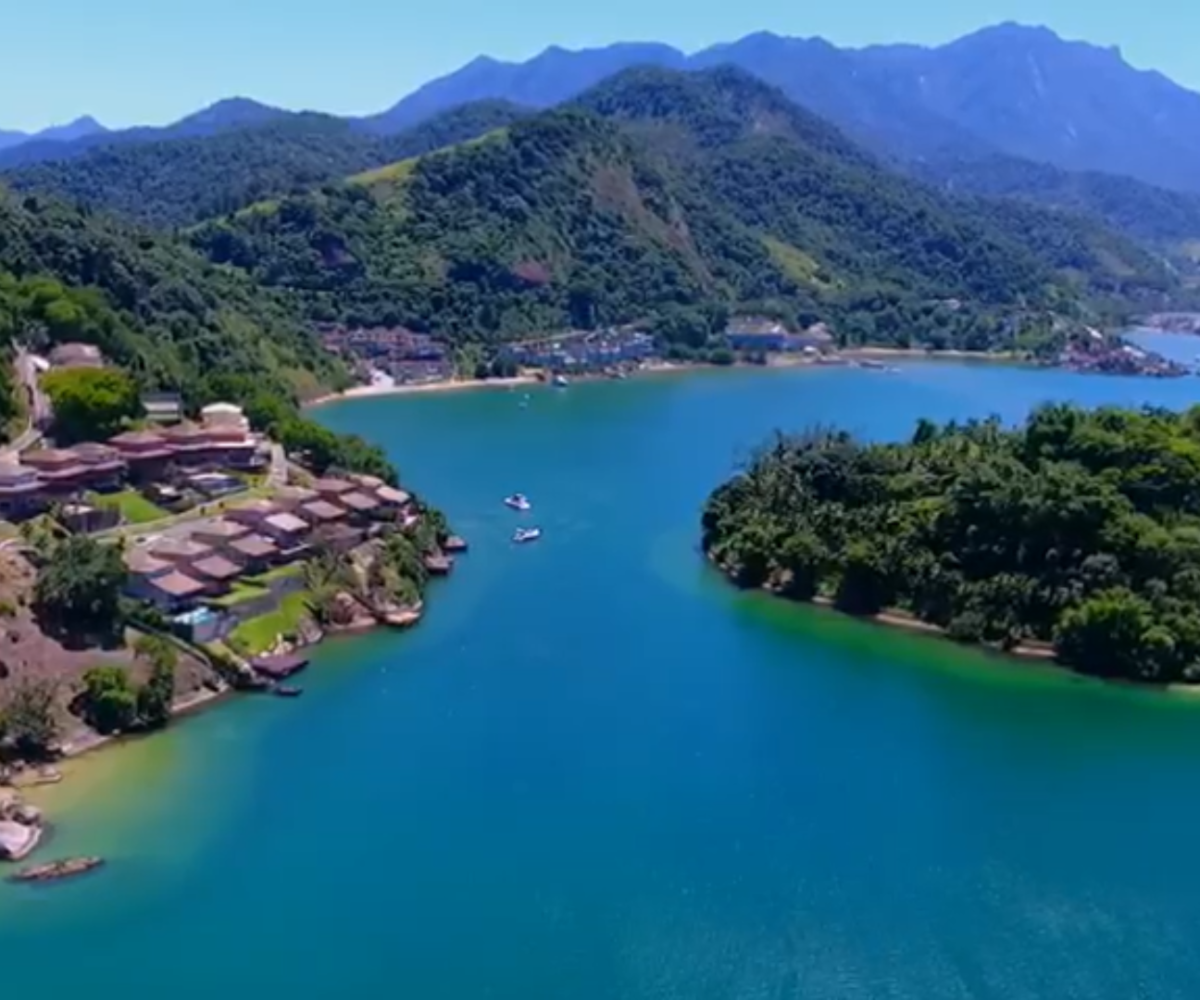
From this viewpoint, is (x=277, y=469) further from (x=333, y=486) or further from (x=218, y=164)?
(x=218, y=164)

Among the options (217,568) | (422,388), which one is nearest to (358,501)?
(217,568)

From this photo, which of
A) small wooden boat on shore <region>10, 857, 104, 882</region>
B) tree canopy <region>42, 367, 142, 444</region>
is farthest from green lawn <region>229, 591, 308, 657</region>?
tree canopy <region>42, 367, 142, 444</region>

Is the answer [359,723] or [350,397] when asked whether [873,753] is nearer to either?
[359,723]

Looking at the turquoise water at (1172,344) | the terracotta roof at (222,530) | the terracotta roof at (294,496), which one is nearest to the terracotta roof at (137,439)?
the terracotta roof at (294,496)

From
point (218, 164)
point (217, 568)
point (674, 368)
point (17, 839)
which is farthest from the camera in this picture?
point (218, 164)

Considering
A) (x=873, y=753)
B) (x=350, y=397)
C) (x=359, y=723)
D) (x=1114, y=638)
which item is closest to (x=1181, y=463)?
(x=1114, y=638)

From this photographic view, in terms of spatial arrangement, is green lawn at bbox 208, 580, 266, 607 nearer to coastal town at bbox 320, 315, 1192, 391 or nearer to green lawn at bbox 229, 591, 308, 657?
green lawn at bbox 229, 591, 308, 657
